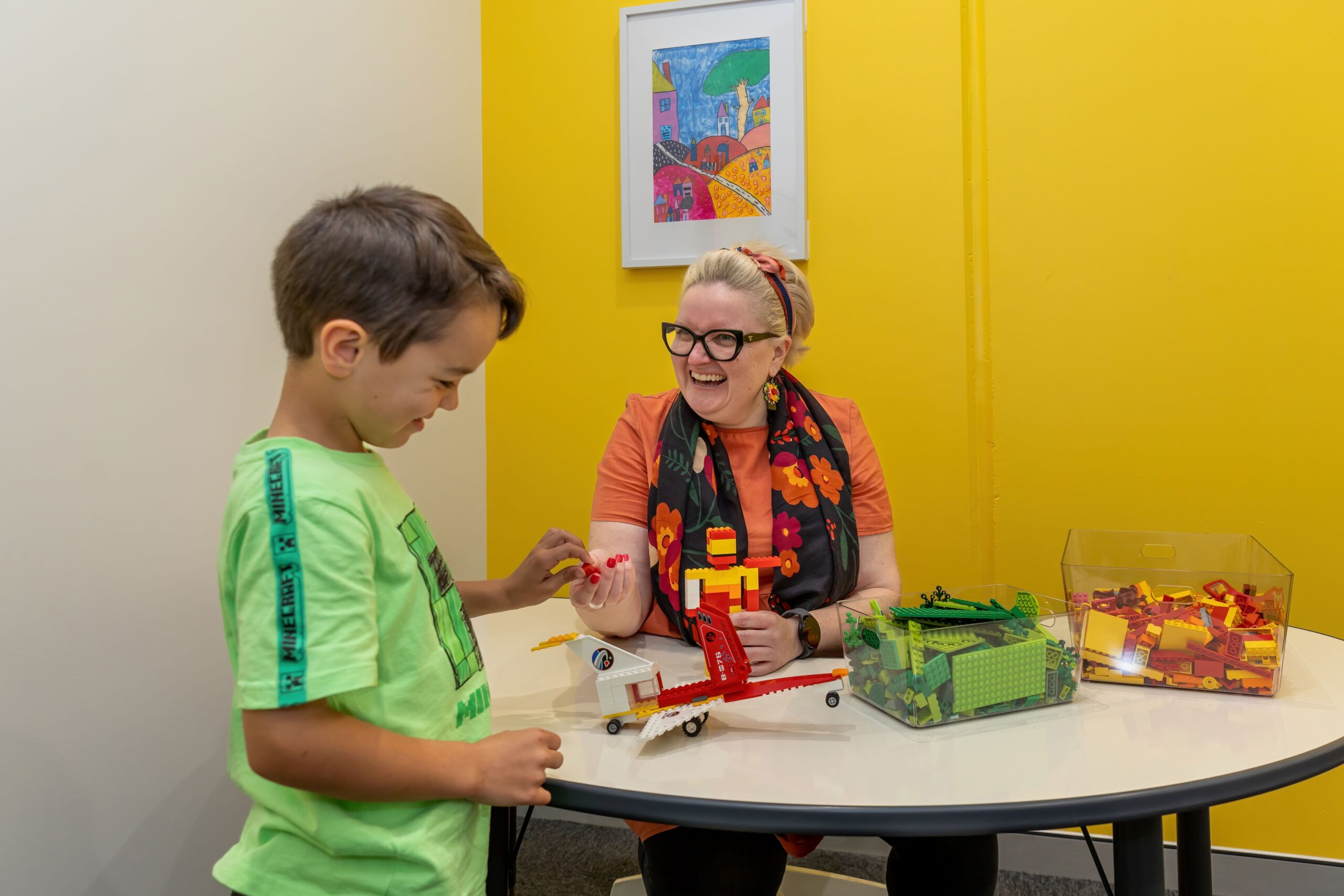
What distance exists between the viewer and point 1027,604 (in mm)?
1204

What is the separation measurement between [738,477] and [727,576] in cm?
36

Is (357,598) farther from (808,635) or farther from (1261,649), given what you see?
(1261,649)

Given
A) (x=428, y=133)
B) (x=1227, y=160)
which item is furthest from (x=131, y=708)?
(x=1227, y=160)

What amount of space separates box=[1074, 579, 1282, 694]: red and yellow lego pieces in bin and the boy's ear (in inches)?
40.4

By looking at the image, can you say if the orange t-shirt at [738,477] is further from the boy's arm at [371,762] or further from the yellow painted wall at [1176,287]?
the boy's arm at [371,762]

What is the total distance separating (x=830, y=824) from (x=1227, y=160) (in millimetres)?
1789

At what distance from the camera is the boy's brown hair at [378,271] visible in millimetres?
844

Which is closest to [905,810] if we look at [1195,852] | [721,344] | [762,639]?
[762,639]

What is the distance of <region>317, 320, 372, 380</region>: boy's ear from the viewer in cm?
83

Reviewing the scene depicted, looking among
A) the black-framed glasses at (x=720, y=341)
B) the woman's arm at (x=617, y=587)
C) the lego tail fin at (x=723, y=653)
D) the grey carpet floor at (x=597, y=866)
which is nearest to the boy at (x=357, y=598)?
the lego tail fin at (x=723, y=653)

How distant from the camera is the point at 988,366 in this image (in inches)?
81.4

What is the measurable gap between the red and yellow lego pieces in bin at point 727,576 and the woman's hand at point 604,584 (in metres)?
0.11

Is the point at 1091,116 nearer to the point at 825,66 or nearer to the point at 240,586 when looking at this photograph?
the point at 825,66

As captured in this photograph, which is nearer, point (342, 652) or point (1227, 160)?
point (342, 652)
